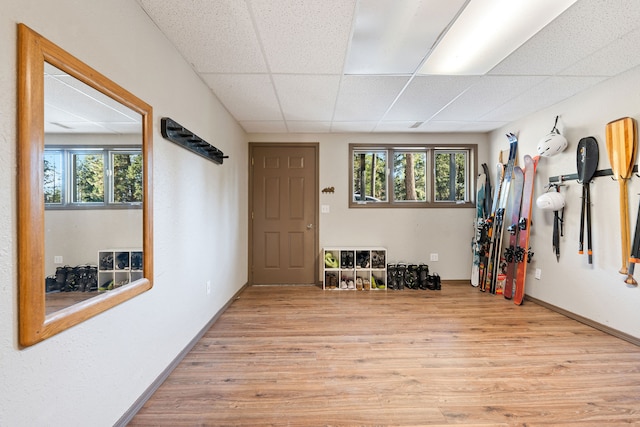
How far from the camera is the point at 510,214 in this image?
3727 mm

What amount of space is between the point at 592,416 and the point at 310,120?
11.6 ft

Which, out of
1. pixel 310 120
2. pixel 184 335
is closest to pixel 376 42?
pixel 310 120

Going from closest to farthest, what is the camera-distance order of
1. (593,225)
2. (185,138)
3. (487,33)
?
(487,33)
(185,138)
(593,225)

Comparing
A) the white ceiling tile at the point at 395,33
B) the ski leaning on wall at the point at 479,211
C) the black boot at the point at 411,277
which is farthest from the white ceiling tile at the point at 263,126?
the ski leaning on wall at the point at 479,211

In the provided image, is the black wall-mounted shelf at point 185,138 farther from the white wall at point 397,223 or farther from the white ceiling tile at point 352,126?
the white wall at point 397,223

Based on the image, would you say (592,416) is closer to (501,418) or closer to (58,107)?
(501,418)

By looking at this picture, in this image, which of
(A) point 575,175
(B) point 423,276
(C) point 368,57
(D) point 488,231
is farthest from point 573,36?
(B) point 423,276

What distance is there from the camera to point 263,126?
389cm

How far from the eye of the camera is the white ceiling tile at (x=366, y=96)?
2.56m

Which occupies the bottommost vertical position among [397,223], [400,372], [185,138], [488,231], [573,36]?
[400,372]

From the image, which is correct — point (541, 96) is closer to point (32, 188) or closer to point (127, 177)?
point (127, 177)

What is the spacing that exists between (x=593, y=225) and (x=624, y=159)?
674 mm

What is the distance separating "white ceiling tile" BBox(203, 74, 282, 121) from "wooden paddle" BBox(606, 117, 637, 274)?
3.02m

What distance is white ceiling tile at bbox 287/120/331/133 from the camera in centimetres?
378
